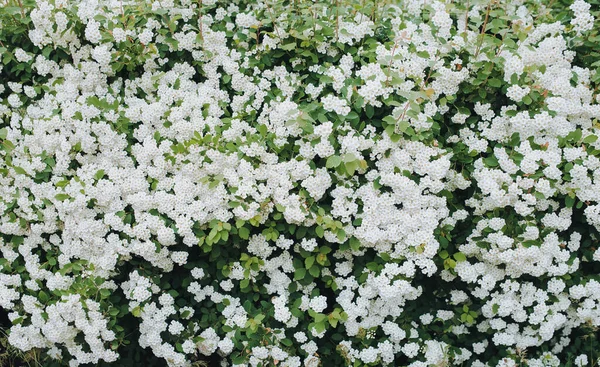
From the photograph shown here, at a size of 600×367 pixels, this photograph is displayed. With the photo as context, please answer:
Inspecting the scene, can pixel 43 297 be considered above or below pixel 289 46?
below

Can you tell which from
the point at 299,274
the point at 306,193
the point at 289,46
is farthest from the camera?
the point at 289,46

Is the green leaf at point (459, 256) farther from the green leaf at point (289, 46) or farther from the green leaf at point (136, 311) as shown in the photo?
the green leaf at point (136, 311)

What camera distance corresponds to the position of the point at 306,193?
3.19 metres

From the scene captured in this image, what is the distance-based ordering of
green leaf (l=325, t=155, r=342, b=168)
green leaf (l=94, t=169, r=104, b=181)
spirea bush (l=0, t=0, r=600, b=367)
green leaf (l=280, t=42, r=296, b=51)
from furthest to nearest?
green leaf (l=280, t=42, r=296, b=51) < green leaf (l=94, t=169, r=104, b=181) < spirea bush (l=0, t=0, r=600, b=367) < green leaf (l=325, t=155, r=342, b=168)

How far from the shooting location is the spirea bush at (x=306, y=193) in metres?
3.21

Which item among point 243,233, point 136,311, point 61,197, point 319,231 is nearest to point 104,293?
point 136,311

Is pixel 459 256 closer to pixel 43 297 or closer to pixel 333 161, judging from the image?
pixel 333 161

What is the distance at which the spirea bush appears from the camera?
321cm

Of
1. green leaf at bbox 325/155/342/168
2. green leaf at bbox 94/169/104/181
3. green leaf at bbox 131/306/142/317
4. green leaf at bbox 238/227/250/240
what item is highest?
green leaf at bbox 325/155/342/168

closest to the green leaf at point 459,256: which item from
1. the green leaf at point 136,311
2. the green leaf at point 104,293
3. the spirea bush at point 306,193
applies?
the spirea bush at point 306,193

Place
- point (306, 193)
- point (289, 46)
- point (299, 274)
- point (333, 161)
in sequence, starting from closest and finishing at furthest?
point (333, 161)
point (306, 193)
point (299, 274)
point (289, 46)

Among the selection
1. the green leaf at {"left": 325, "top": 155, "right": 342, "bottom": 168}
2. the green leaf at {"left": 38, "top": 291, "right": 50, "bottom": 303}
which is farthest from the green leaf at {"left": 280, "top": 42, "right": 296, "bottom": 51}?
the green leaf at {"left": 38, "top": 291, "right": 50, "bottom": 303}

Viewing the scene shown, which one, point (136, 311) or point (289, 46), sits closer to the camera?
point (136, 311)

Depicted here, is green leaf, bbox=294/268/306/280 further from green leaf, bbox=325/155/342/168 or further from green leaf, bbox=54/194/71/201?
green leaf, bbox=54/194/71/201
